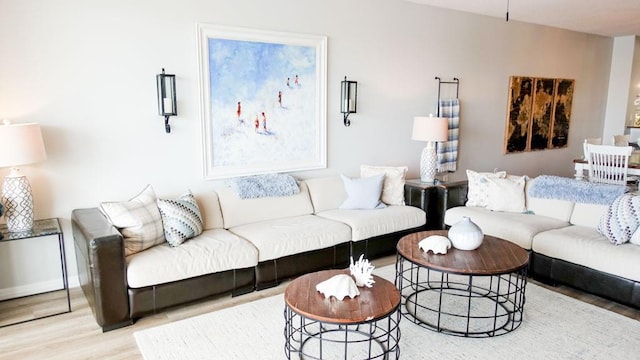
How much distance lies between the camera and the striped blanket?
5629mm

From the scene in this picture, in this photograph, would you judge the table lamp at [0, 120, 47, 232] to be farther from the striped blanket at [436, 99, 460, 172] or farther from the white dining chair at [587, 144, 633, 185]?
the white dining chair at [587, 144, 633, 185]

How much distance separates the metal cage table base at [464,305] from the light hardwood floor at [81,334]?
0.71 meters

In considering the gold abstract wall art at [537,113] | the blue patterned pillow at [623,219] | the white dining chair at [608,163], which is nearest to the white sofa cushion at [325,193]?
the blue patterned pillow at [623,219]

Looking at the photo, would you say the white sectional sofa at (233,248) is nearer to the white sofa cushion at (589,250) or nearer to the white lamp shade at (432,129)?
the white lamp shade at (432,129)

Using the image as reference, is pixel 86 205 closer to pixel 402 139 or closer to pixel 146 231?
pixel 146 231

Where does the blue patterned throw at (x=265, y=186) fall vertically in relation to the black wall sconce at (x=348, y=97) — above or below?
below

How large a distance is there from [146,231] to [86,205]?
724 mm

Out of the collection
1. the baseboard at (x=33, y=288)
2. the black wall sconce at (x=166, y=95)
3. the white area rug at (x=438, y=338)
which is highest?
the black wall sconce at (x=166, y=95)

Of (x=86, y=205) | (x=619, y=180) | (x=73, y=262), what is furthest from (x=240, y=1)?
(x=619, y=180)

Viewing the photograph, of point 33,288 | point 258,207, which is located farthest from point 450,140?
point 33,288

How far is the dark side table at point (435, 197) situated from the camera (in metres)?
4.58

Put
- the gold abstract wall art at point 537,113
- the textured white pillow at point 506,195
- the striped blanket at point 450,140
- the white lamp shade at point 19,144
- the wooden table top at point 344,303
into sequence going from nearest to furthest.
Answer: the wooden table top at point 344,303
the white lamp shade at point 19,144
the textured white pillow at point 506,195
the striped blanket at point 450,140
the gold abstract wall art at point 537,113

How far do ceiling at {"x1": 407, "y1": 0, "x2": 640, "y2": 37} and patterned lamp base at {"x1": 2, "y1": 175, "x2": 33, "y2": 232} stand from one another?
13.8ft

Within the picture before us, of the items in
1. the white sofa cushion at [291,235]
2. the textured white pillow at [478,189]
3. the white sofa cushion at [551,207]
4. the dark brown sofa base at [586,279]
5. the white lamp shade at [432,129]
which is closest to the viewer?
the dark brown sofa base at [586,279]
